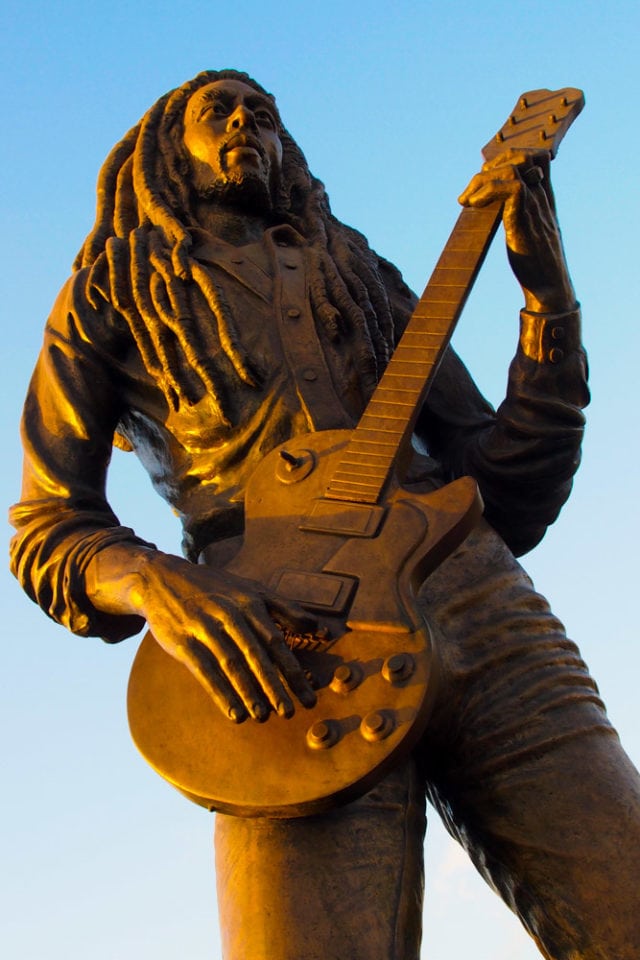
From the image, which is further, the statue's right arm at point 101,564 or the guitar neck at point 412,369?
the guitar neck at point 412,369

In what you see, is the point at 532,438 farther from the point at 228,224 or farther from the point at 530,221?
the point at 228,224

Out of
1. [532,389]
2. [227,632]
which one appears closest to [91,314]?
[532,389]

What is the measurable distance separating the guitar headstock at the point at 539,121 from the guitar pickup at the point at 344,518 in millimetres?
1407

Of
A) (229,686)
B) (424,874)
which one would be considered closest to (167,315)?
(229,686)

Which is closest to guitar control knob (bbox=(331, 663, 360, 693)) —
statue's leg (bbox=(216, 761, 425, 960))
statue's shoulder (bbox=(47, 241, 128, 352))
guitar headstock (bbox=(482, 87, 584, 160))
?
statue's leg (bbox=(216, 761, 425, 960))

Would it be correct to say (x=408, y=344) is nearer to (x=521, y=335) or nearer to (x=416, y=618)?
(x=521, y=335)

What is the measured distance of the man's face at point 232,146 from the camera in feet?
17.1

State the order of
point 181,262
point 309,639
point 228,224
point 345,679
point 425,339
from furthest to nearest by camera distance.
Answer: point 228,224 → point 181,262 → point 425,339 → point 309,639 → point 345,679

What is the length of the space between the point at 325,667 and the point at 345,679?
0.09m

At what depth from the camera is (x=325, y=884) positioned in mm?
3723

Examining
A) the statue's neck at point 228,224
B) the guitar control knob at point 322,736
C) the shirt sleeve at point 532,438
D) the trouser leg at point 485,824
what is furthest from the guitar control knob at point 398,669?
the statue's neck at point 228,224

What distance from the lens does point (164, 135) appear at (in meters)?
5.42

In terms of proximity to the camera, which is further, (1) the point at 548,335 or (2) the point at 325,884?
(1) the point at 548,335

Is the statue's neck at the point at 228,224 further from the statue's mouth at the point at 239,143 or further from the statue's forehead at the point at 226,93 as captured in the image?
the statue's forehead at the point at 226,93
